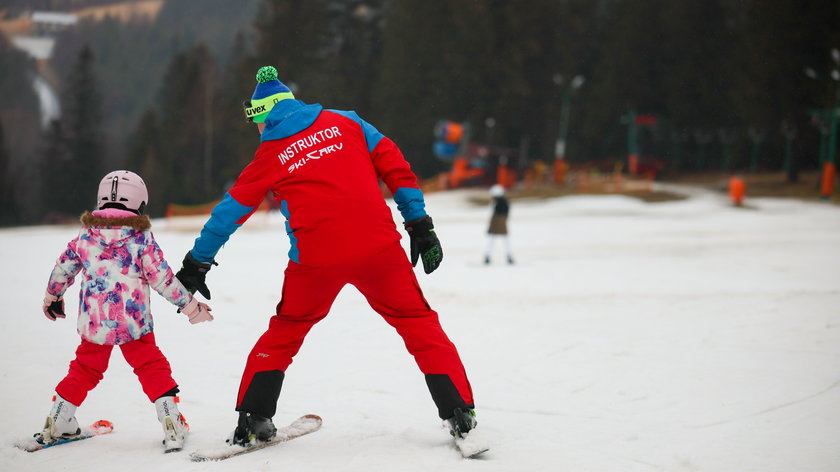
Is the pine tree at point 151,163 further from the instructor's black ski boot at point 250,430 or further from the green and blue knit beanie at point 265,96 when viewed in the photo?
the instructor's black ski boot at point 250,430

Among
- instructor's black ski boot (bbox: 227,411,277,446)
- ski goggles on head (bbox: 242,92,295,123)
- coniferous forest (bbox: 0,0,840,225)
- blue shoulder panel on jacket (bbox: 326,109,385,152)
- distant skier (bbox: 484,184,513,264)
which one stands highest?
coniferous forest (bbox: 0,0,840,225)

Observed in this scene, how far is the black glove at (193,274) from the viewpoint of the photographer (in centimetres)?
357

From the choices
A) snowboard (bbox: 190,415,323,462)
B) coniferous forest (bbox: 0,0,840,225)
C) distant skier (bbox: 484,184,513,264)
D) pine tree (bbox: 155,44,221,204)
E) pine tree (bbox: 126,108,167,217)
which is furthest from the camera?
pine tree (bbox: 155,44,221,204)

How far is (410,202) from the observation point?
3744mm

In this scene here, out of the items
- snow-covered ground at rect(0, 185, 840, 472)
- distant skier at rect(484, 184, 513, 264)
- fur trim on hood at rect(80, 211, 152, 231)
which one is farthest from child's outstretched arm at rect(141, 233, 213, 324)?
distant skier at rect(484, 184, 513, 264)

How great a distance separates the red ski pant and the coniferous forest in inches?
1376

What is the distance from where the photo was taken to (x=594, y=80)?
54219 millimetres

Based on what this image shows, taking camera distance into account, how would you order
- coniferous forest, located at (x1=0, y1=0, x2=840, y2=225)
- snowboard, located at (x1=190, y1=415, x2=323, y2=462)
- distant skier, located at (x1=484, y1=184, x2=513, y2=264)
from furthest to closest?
coniferous forest, located at (x1=0, y1=0, x2=840, y2=225)
distant skier, located at (x1=484, y1=184, x2=513, y2=264)
snowboard, located at (x1=190, y1=415, x2=323, y2=462)

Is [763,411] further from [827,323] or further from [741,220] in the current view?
[741,220]

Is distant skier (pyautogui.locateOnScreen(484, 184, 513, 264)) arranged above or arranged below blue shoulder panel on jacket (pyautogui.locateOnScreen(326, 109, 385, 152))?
below

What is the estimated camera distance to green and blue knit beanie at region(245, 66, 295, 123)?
12.2 feet

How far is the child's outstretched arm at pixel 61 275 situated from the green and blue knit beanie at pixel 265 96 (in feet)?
3.41

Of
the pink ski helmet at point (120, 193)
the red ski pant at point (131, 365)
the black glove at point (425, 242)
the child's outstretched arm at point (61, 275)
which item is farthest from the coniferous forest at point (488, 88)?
the child's outstretched arm at point (61, 275)

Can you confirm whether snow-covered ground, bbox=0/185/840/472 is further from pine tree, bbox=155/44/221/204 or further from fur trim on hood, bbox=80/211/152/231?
pine tree, bbox=155/44/221/204
